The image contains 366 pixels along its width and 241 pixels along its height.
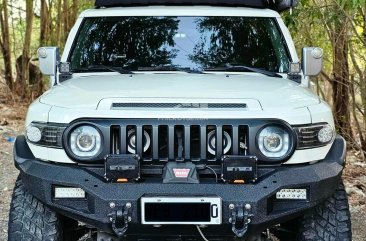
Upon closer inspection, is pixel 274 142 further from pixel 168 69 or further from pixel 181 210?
pixel 168 69

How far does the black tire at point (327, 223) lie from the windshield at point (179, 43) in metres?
1.32

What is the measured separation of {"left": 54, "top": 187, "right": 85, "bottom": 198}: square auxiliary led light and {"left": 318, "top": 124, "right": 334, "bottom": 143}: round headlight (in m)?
1.29

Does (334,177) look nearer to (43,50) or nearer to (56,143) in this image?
(56,143)

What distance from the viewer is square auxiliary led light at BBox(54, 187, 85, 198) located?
345cm

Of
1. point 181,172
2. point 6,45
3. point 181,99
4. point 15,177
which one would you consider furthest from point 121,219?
point 6,45

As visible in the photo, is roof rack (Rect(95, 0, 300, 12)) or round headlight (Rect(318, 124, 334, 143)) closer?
round headlight (Rect(318, 124, 334, 143))

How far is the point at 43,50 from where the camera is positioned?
4.71 m

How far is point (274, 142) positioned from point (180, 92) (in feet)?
1.94

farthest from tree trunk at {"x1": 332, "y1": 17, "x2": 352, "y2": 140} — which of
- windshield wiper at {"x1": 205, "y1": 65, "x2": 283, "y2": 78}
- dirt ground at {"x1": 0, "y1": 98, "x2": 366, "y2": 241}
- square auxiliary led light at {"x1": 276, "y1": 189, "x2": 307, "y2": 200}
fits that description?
square auxiliary led light at {"x1": 276, "y1": 189, "x2": 307, "y2": 200}

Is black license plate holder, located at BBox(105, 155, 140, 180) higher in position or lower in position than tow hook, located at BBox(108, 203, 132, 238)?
higher

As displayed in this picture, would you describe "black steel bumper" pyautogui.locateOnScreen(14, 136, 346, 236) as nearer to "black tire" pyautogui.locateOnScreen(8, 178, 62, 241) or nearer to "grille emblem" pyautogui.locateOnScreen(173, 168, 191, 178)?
"grille emblem" pyautogui.locateOnScreen(173, 168, 191, 178)

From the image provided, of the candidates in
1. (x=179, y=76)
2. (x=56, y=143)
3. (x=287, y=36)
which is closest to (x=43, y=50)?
(x=179, y=76)

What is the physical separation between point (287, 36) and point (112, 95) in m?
1.79

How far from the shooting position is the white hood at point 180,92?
3598 mm
